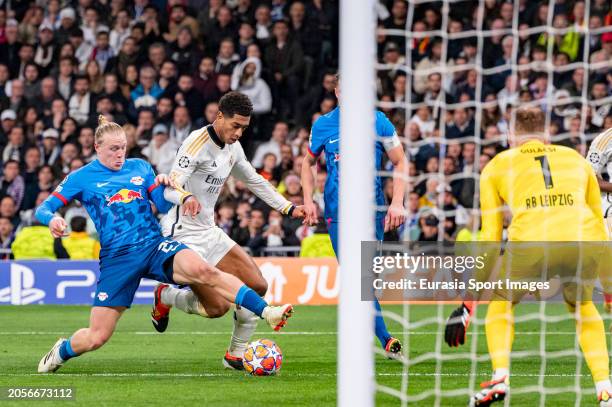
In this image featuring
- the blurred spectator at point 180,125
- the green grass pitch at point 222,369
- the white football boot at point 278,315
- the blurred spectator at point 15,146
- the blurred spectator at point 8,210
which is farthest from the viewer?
the blurred spectator at point 15,146

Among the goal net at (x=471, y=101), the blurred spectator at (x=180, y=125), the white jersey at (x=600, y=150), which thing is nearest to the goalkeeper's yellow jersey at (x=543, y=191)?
the white jersey at (x=600, y=150)

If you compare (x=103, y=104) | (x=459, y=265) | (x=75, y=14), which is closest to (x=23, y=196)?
(x=103, y=104)

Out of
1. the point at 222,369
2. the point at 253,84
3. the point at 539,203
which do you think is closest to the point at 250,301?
the point at 222,369

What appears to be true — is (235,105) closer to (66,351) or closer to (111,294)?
(111,294)

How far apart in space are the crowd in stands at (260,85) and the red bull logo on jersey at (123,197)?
6.63m

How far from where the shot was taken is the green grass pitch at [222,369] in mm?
6824

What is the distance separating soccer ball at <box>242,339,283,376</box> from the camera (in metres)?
7.88

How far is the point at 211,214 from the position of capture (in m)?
8.82

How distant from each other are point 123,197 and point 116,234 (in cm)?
26

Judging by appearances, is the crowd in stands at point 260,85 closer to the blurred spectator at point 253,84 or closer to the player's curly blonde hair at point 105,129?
the blurred spectator at point 253,84

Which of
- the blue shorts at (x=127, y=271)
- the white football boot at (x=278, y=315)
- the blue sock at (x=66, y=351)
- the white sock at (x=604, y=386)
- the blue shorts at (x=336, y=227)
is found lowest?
the white sock at (x=604, y=386)

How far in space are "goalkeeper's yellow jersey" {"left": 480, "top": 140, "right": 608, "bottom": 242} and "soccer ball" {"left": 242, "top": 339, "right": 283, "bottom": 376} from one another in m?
2.22

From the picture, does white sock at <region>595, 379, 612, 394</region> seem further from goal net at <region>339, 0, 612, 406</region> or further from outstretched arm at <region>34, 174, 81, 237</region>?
goal net at <region>339, 0, 612, 406</region>

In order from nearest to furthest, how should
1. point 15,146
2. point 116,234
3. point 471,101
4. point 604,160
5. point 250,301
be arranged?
point 250,301, point 116,234, point 604,160, point 471,101, point 15,146
